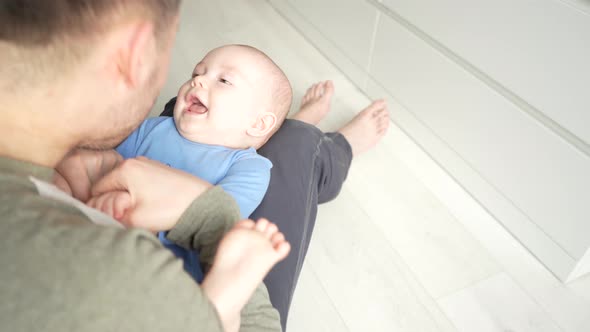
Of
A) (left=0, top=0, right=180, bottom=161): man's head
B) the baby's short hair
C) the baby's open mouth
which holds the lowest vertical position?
the baby's open mouth

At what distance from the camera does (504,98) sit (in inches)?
44.7

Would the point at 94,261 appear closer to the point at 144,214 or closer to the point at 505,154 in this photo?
the point at 144,214

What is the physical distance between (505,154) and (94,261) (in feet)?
3.42

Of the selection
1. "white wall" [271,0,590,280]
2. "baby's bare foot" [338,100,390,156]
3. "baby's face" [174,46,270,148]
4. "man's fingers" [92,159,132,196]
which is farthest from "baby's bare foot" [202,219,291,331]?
"baby's bare foot" [338,100,390,156]

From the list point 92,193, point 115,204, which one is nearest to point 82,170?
point 92,193

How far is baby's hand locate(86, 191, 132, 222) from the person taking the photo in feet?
2.30

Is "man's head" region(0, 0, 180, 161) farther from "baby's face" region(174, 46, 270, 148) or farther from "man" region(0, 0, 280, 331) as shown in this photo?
"baby's face" region(174, 46, 270, 148)

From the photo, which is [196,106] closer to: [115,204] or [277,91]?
[277,91]

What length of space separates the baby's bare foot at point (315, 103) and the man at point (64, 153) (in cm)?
84

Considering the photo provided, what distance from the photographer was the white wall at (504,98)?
3.24ft

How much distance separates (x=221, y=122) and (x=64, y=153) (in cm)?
49

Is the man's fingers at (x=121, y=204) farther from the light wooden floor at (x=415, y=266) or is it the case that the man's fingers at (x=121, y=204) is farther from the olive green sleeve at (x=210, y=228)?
the light wooden floor at (x=415, y=266)

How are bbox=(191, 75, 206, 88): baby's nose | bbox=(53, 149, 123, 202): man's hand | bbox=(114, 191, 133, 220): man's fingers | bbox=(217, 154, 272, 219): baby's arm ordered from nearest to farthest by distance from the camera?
1. bbox=(114, 191, 133, 220): man's fingers
2. bbox=(53, 149, 123, 202): man's hand
3. bbox=(217, 154, 272, 219): baby's arm
4. bbox=(191, 75, 206, 88): baby's nose

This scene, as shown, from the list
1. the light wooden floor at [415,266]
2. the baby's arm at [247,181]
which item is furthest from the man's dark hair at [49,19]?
the light wooden floor at [415,266]
